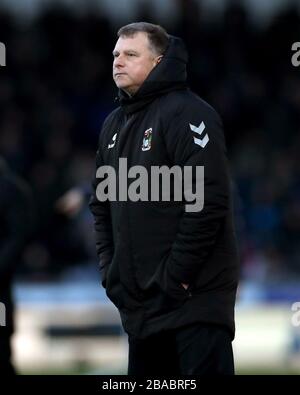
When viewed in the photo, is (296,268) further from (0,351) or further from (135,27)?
(135,27)

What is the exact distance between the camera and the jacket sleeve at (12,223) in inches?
265

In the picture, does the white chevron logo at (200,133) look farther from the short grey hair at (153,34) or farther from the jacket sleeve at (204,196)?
the short grey hair at (153,34)

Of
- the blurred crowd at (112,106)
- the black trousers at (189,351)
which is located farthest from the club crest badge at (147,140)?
the blurred crowd at (112,106)

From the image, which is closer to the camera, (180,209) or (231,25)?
(180,209)

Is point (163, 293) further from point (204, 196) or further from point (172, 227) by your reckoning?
point (204, 196)

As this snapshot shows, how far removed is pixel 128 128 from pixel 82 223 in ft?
25.8

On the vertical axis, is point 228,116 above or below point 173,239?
above

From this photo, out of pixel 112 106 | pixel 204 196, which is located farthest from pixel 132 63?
pixel 112 106

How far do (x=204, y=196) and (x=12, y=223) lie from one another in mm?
2382

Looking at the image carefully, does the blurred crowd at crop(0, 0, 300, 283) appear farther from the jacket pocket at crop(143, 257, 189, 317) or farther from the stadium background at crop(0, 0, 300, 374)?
the jacket pocket at crop(143, 257, 189, 317)

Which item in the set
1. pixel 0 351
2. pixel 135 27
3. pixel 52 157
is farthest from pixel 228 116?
pixel 135 27

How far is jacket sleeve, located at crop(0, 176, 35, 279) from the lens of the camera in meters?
6.73

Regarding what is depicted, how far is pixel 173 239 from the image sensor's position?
477cm

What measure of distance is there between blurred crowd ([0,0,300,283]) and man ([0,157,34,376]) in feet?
17.7
